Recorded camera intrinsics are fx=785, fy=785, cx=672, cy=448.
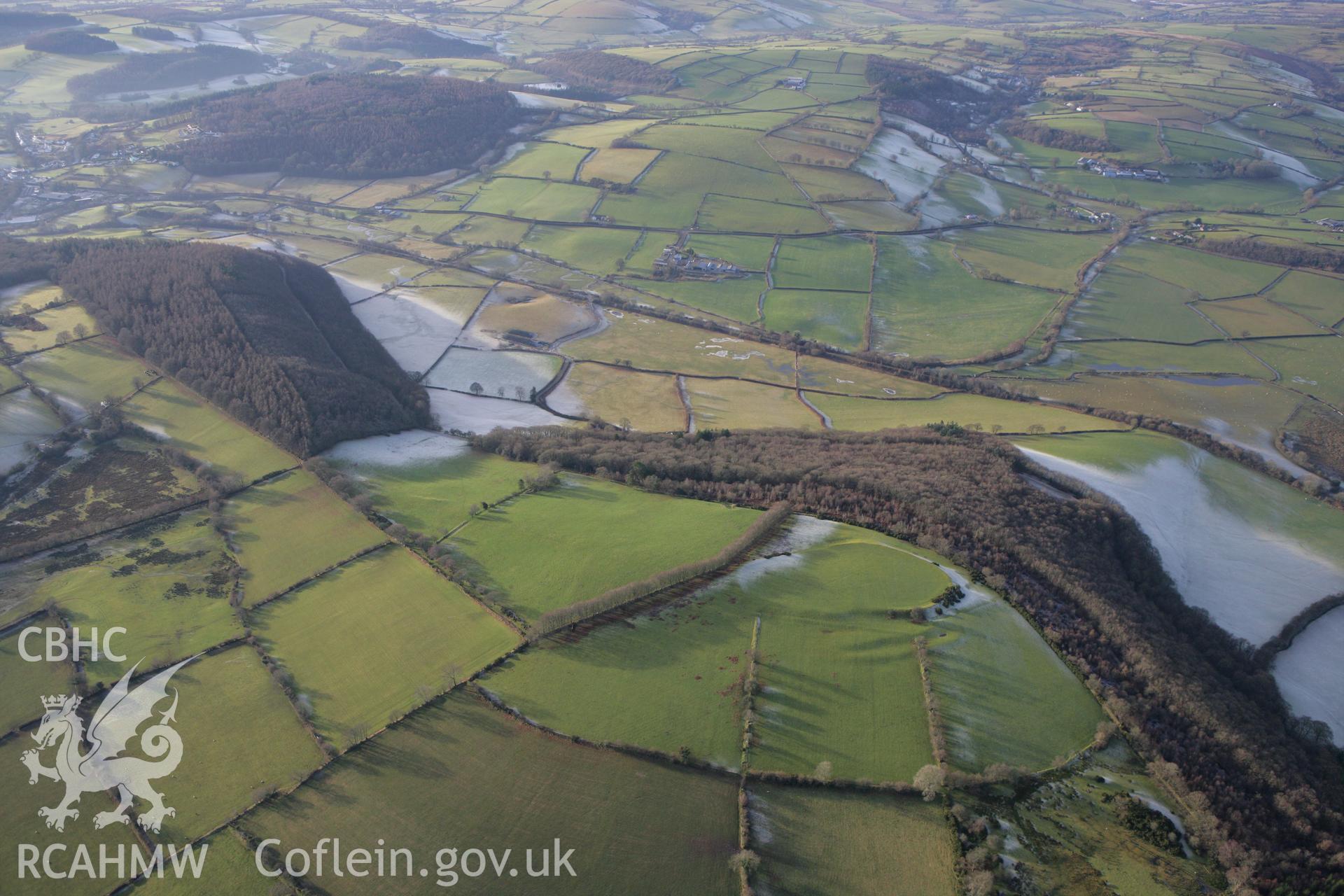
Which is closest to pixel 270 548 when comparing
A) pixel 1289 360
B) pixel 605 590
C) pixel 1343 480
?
pixel 605 590

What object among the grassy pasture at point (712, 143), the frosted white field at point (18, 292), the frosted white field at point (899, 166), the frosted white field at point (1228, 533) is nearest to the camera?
the frosted white field at point (1228, 533)

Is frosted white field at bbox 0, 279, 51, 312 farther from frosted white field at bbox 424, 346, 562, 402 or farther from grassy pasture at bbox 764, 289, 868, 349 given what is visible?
grassy pasture at bbox 764, 289, 868, 349

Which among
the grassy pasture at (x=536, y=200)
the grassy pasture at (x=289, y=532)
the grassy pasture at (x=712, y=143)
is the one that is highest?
the grassy pasture at (x=712, y=143)

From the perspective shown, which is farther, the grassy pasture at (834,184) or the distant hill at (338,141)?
the distant hill at (338,141)

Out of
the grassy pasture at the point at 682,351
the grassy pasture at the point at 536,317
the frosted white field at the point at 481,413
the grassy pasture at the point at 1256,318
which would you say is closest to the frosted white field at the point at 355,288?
the grassy pasture at the point at 536,317

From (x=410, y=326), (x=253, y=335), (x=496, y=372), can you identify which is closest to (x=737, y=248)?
(x=496, y=372)

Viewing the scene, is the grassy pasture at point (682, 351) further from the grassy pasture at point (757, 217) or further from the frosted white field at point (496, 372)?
the grassy pasture at point (757, 217)

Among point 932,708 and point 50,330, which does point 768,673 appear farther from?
point 50,330
